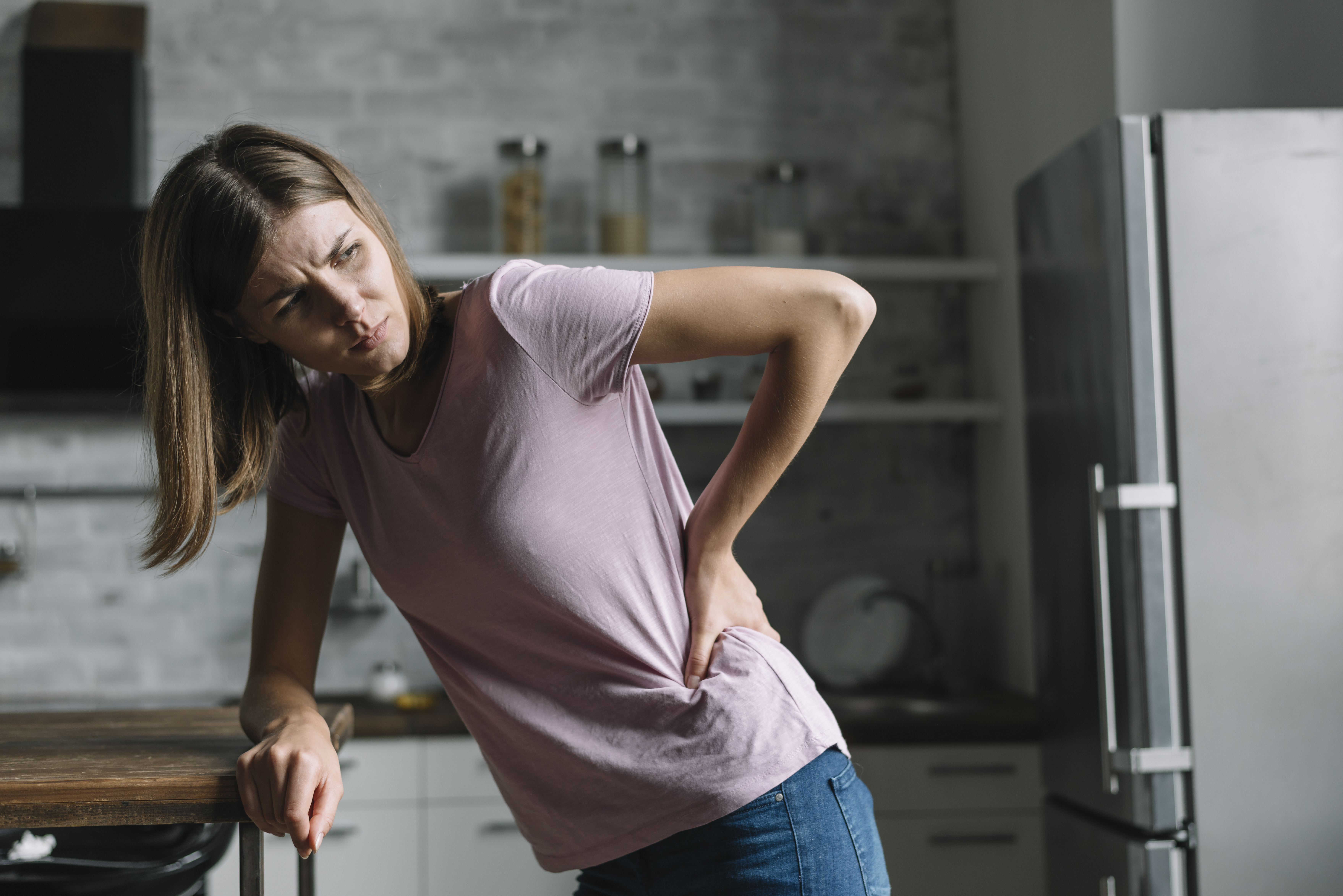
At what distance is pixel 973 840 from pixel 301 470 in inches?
74.3

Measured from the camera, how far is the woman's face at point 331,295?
0.83 m

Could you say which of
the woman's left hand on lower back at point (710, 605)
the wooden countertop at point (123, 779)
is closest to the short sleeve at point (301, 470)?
the wooden countertop at point (123, 779)

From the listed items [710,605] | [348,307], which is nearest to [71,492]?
[348,307]

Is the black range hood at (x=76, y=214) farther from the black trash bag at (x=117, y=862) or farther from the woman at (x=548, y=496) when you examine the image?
the woman at (x=548, y=496)

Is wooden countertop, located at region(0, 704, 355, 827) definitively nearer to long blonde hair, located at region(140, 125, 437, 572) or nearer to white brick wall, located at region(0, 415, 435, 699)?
long blonde hair, located at region(140, 125, 437, 572)

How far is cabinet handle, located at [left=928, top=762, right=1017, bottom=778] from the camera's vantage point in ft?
7.75

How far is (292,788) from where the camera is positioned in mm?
815

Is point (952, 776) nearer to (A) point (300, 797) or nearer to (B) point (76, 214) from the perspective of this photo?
(A) point (300, 797)

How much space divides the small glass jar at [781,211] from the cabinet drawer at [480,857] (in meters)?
1.55

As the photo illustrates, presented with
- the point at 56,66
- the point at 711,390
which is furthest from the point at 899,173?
the point at 56,66

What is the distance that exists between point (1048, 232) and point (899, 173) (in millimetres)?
933

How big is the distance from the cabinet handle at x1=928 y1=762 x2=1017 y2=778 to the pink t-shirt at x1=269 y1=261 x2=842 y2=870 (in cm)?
158

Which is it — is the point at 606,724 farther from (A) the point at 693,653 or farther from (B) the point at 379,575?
(B) the point at 379,575

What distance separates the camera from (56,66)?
2.67 meters
